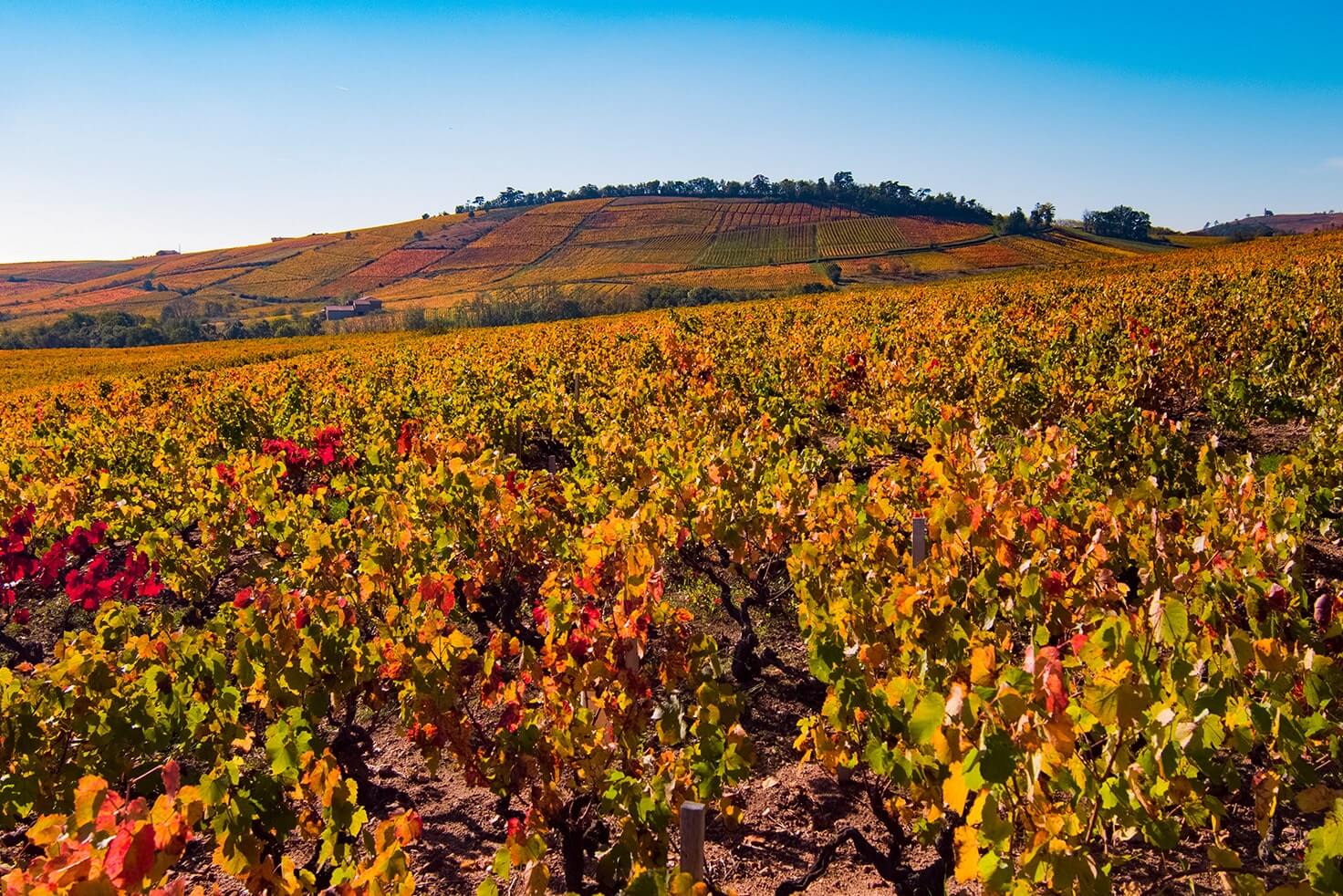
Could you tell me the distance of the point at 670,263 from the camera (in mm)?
96062

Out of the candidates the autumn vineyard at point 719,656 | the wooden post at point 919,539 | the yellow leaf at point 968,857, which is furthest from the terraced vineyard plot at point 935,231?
the yellow leaf at point 968,857

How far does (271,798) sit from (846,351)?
33.0ft

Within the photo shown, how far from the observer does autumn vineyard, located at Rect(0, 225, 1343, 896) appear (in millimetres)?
2039

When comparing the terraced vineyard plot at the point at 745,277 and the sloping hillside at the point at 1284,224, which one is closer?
the terraced vineyard plot at the point at 745,277

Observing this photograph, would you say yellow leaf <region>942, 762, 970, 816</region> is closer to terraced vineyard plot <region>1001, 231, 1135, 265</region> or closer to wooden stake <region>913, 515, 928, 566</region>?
wooden stake <region>913, 515, 928, 566</region>

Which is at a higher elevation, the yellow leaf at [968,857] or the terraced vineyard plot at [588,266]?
the terraced vineyard plot at [588,266]

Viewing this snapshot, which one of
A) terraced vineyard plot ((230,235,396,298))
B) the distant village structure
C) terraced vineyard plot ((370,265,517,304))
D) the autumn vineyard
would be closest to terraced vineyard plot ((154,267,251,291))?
terraced vineyard plot ((230,235,396,298))

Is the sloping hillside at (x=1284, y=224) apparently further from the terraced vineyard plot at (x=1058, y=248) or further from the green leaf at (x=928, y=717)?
the green leaf at (x=928, y=717)

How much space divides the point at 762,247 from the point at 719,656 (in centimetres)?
9777

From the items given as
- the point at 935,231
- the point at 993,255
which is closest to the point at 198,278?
the point at 935,231

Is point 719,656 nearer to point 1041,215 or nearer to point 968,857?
point 968,857

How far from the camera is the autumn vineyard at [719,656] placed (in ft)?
6.69

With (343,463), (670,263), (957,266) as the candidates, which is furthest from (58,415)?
(670,263)

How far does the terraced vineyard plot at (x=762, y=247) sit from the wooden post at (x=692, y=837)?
91074 mm
